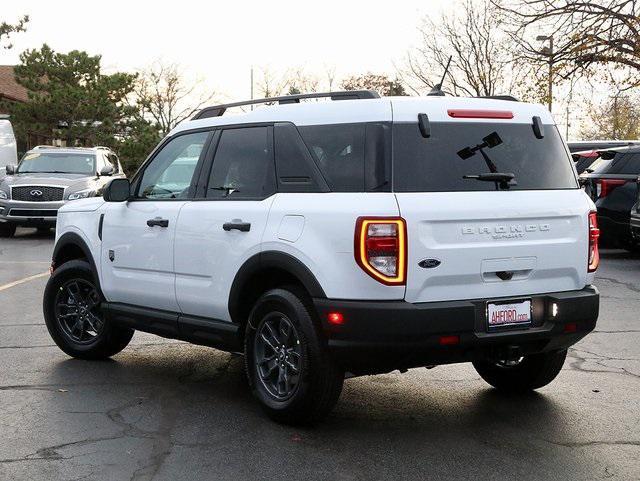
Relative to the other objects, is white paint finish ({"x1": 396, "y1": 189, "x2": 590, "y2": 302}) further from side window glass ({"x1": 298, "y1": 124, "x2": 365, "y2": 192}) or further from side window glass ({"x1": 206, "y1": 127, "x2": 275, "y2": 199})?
side window glass ({"x1": 206, "y1": 127, "x2": 275, "y2": 199})

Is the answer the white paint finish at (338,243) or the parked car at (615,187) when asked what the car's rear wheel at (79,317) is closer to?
the white paint finish at (338,243)

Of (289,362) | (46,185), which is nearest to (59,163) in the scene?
(46,185)

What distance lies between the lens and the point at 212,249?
20.0 feet

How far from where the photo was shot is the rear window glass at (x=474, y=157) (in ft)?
17.3

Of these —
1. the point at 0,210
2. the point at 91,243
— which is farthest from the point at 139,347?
the point at 0,210

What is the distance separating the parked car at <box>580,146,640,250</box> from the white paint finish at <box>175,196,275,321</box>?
10699 millimetres

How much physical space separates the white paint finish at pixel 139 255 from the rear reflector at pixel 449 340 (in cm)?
205

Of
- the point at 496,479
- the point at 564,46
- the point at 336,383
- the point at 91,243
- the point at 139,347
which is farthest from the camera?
the point at 564,46

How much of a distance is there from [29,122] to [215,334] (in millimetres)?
42584

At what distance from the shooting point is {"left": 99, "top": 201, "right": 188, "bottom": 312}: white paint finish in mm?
6551

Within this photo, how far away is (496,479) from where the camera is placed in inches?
185

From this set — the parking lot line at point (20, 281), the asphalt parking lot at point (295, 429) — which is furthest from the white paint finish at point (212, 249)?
the parking lot line at point (20, 281)

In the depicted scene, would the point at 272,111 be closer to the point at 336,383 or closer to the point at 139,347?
the point at 336,383

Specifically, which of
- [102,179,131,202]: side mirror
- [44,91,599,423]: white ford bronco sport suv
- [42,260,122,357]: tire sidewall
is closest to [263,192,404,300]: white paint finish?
[44,91,599,423]: white ford bronco sport suv
